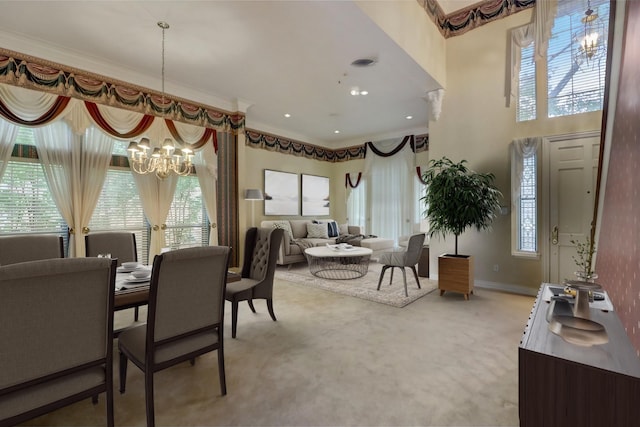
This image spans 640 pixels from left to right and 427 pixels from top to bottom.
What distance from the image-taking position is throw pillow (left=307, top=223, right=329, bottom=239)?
23.1ft

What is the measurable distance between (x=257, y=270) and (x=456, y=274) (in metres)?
2.60

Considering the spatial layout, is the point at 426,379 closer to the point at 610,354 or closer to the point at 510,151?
the point at 610,354

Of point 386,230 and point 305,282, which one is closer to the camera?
point 305,282

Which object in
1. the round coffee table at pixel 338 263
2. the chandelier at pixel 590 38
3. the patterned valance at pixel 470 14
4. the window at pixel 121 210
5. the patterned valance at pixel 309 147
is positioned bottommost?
the round coffee table at pixel 338 263

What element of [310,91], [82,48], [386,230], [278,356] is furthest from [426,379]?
[386,230]

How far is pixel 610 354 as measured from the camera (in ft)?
3.93

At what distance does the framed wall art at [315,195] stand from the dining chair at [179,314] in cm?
611

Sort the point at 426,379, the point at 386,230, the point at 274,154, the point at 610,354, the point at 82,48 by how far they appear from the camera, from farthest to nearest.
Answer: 1. the point at 386,230
2. the point at 274,154
3. the point at 82,48
4. the point at 426,379
5. the point at 610,354

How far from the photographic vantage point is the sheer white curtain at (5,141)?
339 cm

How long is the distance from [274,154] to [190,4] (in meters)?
4.33

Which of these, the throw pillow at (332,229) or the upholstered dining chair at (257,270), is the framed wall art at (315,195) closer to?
the throw pillow at (332,229)

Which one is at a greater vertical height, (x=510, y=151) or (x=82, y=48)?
(x=82, y=48)

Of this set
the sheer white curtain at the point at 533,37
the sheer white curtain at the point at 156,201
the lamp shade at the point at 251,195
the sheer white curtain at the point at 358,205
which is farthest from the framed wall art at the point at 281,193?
the sheer white curtain at the point at 533,37

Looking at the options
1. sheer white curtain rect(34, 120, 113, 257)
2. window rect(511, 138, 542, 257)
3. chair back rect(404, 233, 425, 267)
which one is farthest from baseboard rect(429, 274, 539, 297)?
sheer white curtain rect(34, 120, 113, 257)
